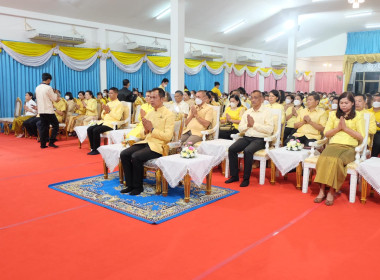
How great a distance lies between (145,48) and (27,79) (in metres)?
3.76

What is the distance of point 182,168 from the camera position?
383 cm

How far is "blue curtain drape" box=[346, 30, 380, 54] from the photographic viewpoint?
16797 millimetres

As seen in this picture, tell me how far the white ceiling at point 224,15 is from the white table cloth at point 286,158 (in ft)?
23.7

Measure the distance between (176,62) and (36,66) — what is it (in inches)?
161

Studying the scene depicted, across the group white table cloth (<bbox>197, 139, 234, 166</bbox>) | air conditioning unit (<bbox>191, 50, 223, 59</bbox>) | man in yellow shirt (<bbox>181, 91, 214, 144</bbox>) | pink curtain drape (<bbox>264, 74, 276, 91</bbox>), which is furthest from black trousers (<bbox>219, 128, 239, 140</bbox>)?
pink curtain drape (<bbox>264, 74, 276, 91</bbox>)

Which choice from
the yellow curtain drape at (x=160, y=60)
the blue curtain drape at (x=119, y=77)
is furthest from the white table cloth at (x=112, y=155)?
the yellow curtain drape at (x=160, y=60)

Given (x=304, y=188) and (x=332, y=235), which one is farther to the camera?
(x=304, y=188)

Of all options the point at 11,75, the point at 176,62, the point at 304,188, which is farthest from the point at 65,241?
the point at 11,75

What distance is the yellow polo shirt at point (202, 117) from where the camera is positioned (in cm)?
554

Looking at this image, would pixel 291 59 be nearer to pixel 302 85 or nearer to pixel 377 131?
pixel 302 85

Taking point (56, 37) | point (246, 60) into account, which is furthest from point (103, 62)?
point (246, 60)

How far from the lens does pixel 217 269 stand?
2488mm

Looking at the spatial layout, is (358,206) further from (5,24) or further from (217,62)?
(217,62)

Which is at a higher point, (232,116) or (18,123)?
(232,116)
